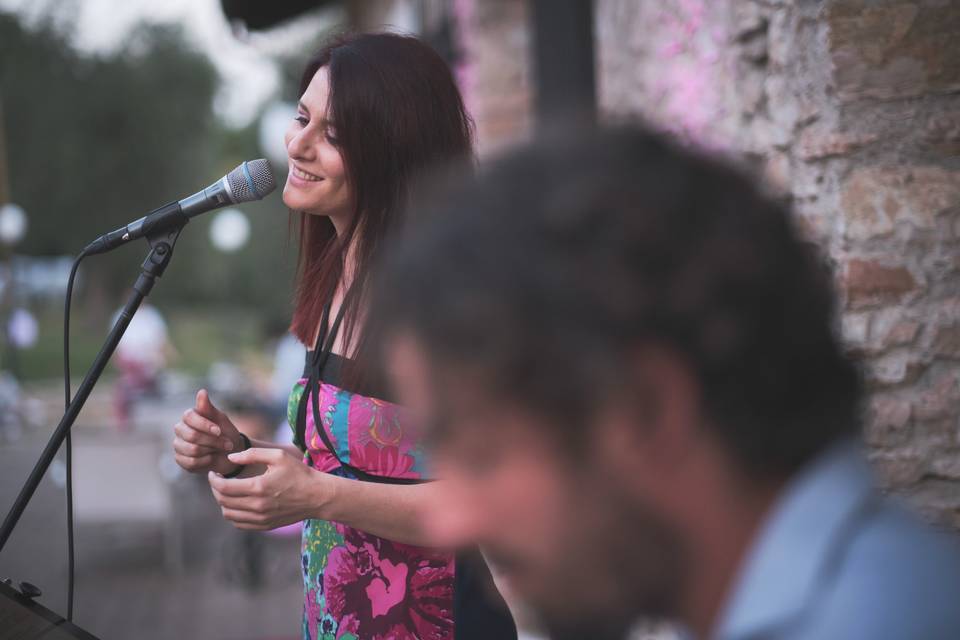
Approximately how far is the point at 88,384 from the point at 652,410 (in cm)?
112

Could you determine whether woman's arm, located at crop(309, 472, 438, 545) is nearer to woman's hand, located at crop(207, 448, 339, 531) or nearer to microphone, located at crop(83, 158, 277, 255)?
woman's hand, located at crop(207, 448, 339, 531)

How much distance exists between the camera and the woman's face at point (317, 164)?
1.56m

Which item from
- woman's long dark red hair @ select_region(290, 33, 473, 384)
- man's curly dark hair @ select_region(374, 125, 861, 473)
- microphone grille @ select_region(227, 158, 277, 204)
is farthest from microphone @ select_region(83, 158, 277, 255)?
man's curly dark hair @ select_region(374, 125, 861, 473)

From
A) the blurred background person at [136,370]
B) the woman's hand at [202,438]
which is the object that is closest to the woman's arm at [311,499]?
the woman's hand at [202,438]

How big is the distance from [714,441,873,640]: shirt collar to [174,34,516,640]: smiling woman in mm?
855

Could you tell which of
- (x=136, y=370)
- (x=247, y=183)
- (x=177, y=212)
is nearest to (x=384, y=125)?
(x=247, y=183)

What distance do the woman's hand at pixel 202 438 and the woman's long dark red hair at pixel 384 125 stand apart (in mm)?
263

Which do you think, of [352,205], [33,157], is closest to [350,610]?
[352,205]

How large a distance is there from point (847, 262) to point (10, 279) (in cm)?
1338

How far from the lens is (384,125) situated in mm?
1533

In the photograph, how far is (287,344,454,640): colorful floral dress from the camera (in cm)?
149

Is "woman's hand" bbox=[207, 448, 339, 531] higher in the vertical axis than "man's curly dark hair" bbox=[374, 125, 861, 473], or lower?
lower

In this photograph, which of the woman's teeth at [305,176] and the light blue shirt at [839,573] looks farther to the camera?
the woman's teeth at [305,176]

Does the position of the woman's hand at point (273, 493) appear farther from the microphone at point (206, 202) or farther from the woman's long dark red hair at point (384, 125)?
the microphone at point (206, 202)
